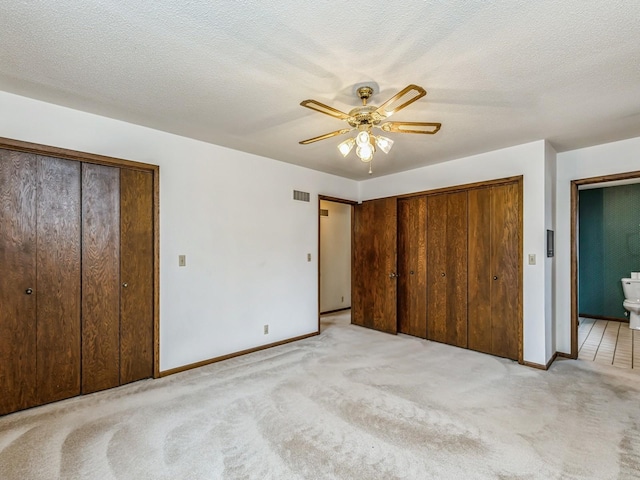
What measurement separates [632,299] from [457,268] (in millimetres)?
3403

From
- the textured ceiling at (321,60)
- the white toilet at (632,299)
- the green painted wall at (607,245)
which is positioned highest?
the textured ceiling at (321,60)

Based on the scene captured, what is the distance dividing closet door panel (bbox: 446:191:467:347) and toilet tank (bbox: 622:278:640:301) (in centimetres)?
330

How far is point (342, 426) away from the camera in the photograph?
2271mm

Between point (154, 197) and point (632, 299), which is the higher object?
point (154, 197)

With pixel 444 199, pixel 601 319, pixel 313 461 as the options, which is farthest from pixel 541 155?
pixel 601 319

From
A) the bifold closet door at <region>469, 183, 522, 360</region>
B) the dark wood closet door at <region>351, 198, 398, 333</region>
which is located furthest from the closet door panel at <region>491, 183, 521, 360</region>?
the dark wood closet door at <region>351, 198, 398, 333</region>

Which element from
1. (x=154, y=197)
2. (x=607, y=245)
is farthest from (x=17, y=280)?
(x=607, y=245)

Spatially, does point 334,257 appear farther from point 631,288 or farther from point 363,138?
point 631,288

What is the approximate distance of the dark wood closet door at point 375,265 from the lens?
4.75 metres

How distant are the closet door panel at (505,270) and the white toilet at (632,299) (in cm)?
293

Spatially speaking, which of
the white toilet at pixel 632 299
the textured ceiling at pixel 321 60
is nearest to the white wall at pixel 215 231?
the textured ceiling at pixel 321 60

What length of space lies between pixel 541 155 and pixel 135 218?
410 centimetres

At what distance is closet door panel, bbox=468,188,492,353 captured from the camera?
382 cm

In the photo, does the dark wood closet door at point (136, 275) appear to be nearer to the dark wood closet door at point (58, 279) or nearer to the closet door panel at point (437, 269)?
the dark wood closet door at point (58, 279)
